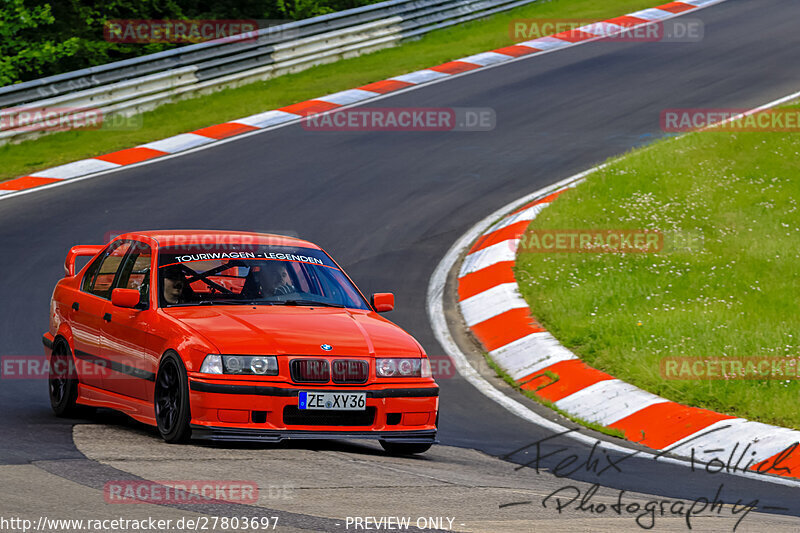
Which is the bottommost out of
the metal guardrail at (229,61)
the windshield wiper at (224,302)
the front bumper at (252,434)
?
the front bumper at (252,434)

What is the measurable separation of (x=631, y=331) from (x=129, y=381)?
4686mm

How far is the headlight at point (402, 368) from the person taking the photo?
276 inches

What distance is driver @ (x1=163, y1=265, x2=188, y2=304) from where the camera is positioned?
7539 mm

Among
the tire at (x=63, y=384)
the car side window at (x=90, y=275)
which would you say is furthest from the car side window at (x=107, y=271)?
the tire at (x=63, y=384)

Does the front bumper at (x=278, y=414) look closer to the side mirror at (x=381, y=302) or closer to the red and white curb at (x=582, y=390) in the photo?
the side mirror at (x=381, y=302)

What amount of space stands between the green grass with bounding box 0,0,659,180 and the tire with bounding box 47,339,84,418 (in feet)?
27.1

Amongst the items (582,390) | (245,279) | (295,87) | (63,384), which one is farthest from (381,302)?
(295,87)

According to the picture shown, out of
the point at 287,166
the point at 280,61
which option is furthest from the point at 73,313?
the point at 280,61

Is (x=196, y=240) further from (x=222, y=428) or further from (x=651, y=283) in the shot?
(x=651, y=283)

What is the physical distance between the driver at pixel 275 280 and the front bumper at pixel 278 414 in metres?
1.21

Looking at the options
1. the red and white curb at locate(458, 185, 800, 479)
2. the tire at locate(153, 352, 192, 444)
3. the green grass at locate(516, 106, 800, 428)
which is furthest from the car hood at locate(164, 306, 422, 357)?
the green grass at locate(516, 106, 800, 428)

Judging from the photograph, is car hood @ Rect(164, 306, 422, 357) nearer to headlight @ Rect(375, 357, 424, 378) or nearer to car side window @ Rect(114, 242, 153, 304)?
headlight @ Rect(375, 357, 424, 378)

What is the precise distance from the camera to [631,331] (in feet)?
33.0

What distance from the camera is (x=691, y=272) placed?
1133 centimetres
